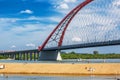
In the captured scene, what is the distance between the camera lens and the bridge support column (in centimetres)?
11669

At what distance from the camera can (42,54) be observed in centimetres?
12250

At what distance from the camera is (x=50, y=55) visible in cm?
11900

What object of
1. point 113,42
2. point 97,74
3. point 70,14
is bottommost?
point 97,74

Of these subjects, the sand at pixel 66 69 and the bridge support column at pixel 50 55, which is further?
the bridge support column at pixel 50 55

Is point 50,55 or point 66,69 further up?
point 50,55

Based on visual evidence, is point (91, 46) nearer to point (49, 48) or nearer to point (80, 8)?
point (80, 8)

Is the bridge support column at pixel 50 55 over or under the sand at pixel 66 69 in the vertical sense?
over

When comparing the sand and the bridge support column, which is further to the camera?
the bridge support column

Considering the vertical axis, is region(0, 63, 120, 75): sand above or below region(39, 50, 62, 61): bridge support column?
below

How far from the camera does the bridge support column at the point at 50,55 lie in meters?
117

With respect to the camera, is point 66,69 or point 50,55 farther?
point 50,55

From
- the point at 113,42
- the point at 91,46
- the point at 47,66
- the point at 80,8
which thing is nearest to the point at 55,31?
the point at 80,8

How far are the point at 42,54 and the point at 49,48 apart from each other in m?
7.44

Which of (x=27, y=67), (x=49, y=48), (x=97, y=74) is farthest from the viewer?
(x=49, y=48)
